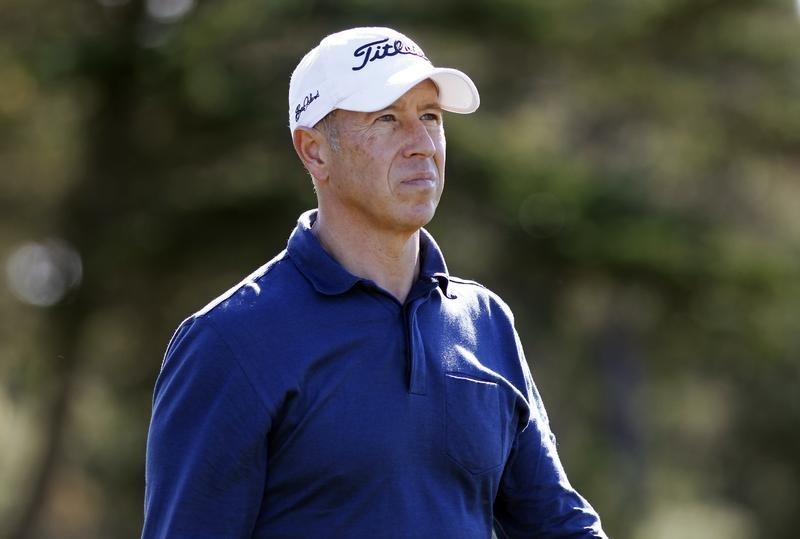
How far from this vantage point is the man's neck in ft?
10.1

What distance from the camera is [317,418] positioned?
2.77 m

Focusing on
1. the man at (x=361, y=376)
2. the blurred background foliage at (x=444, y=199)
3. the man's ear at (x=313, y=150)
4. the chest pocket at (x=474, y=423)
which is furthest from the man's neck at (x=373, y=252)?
the blurred background foliage at (x=444, y=199)

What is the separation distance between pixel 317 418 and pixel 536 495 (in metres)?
0.68

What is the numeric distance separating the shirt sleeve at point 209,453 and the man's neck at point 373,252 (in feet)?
1.35

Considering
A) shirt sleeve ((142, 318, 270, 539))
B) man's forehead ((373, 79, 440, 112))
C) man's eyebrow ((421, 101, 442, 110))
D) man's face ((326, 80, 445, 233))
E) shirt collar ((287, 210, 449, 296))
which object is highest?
man's forehead ((373, 79, 440, 112))

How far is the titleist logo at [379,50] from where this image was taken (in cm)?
309

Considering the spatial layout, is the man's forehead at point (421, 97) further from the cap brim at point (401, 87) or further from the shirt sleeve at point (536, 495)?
the shirt sleeve at point (536, 495)

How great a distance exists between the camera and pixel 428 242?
3.25 metres

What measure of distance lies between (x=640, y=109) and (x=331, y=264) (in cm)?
2031

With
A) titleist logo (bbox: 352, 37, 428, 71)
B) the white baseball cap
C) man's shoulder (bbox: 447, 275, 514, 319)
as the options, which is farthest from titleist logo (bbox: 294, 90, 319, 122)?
man's shoulder (bbox: 447, 275, 514, 319)

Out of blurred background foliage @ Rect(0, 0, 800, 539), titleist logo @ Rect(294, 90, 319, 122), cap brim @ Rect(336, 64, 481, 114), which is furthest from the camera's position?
blurred background foliage @ Rect(0, 0, 800, 539)

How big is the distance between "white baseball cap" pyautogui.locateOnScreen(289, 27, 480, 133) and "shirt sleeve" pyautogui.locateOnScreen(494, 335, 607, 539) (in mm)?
→ 590

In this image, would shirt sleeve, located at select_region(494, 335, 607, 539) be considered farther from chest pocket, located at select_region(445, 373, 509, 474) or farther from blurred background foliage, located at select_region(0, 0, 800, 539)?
blurred background foliage, located at select_region(0, 0, 800, 539)

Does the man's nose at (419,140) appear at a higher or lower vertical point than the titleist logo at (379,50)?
lower
